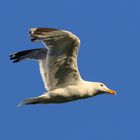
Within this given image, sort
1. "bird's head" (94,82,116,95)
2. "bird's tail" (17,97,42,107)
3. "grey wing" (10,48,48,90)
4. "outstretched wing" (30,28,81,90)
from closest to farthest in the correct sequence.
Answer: "outstretched wing" (30,28,81,90), "bird's tail" (17,97,42,107), "bird's head" (94,82,116,95), "grey wing" (10,48,48,90)

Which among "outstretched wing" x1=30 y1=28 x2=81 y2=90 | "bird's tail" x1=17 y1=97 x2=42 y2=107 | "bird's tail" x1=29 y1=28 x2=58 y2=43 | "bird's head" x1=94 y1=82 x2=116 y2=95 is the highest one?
"bird's tail" x1=29 y1=28 x2=58 y2=43

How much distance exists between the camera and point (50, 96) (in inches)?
691

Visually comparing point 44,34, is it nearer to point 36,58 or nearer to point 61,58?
point 61,58

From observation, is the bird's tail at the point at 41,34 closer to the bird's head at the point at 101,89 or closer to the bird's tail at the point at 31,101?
the bird's tail at the point at 31,101

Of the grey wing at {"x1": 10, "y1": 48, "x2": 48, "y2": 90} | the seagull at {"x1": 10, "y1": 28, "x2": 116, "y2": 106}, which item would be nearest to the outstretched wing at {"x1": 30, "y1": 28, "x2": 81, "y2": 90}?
the seagull at {"x1": 10, "y1": 28, "x2": 116, "y2": 106}

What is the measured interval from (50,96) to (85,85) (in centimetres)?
99

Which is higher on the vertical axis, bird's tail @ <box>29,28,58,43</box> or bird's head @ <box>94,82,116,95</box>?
bird's tail @ <box>29,28,58,43</box>

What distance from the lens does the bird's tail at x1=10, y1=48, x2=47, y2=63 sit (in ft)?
65.5

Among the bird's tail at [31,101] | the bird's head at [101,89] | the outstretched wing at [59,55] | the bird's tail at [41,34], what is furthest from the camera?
the bird's head at [101,89]

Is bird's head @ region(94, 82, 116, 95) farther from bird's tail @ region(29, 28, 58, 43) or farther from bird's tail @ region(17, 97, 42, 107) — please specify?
bird's tail @ region(29, 28, 58, 43)

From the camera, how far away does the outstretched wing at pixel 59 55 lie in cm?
1672

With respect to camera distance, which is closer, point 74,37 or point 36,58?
point 74,37

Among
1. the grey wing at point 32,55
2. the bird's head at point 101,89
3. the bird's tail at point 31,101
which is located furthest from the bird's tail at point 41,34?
the grey wing at point 32,55

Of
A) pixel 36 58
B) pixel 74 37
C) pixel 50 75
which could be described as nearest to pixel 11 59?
pixel 36 58
